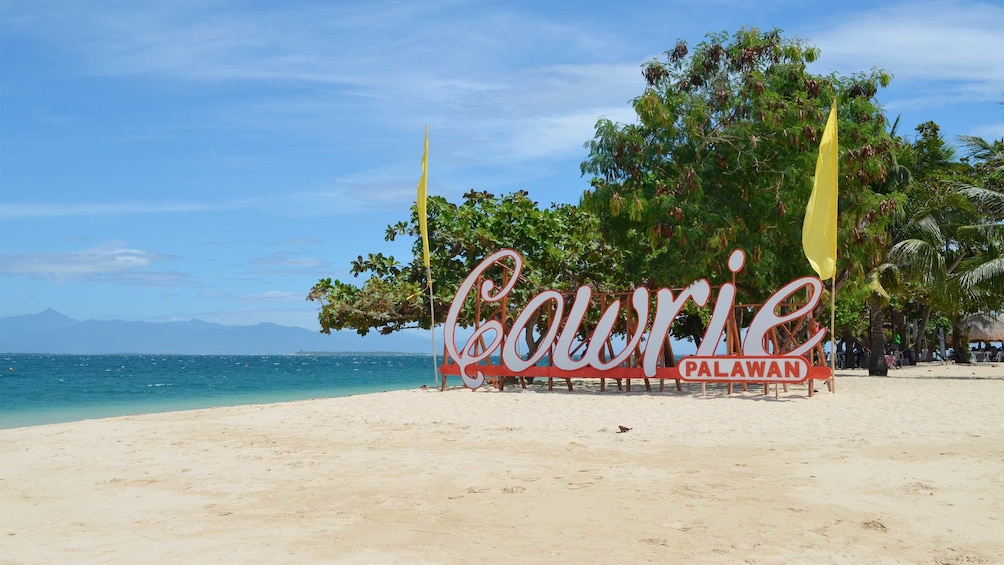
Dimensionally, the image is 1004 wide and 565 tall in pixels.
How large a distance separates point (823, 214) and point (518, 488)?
12.5m

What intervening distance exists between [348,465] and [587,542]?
15.1ft

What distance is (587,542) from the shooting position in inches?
277

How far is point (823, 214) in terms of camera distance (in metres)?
19.2

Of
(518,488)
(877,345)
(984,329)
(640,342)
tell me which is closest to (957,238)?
(877,345)

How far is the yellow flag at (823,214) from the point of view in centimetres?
1920

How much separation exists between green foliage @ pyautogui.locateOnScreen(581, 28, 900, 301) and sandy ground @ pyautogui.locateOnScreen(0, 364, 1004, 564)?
6.55 meters

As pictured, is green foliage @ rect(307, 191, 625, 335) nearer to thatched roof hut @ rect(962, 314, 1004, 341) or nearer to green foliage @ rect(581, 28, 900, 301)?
green foliage @ rect(581, 28, 900, 301)

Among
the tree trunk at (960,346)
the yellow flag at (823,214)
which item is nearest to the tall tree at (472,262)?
the yellow flag at (823,214)

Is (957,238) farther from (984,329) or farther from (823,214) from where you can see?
(984,329)

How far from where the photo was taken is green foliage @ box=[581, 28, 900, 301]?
71.2ft

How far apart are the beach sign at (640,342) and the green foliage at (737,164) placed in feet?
5.54

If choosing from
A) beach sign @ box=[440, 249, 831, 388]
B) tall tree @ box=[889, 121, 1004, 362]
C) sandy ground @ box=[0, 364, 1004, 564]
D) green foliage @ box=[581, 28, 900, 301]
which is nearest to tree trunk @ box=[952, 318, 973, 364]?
tall tree @ box=[889, 121, 1004, 362]

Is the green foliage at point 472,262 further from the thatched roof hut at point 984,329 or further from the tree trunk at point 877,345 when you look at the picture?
the thatched roof hut at point 984,329

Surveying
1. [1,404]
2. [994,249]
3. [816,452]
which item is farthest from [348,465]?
[1,404]
